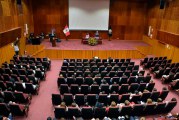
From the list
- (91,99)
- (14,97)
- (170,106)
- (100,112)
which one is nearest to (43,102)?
(14,97)

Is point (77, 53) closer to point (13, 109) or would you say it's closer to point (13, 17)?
point (13, 17)

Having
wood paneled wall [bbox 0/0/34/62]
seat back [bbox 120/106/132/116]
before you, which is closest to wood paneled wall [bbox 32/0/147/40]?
wood paneled wall [bbox 0/0/34/62]

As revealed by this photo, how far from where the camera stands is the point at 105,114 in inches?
268

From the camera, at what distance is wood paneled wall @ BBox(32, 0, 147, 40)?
1938 cm

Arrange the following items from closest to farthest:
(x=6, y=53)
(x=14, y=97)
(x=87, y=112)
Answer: (x=87, y=112)
(x=14, y=97)
(x=6, y=53)

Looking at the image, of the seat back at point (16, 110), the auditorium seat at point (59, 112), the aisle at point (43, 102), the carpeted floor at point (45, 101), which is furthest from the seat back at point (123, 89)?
the seat back at point (16, 110)

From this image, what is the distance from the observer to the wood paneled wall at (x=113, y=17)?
19375 millimetres

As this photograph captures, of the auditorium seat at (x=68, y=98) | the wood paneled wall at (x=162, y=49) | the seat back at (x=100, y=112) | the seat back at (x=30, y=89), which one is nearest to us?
the seat back at (x=100, y=112)

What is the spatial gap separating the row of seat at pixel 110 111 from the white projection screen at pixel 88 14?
558 inches

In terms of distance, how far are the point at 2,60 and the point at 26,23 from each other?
6.63 m

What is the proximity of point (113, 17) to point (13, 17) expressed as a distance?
36.7ft

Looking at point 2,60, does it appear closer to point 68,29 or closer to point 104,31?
point 68,29

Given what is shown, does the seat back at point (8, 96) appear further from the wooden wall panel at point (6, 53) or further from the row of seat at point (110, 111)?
the wooden wall panel at point (6, 53)

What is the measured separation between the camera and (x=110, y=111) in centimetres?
668
